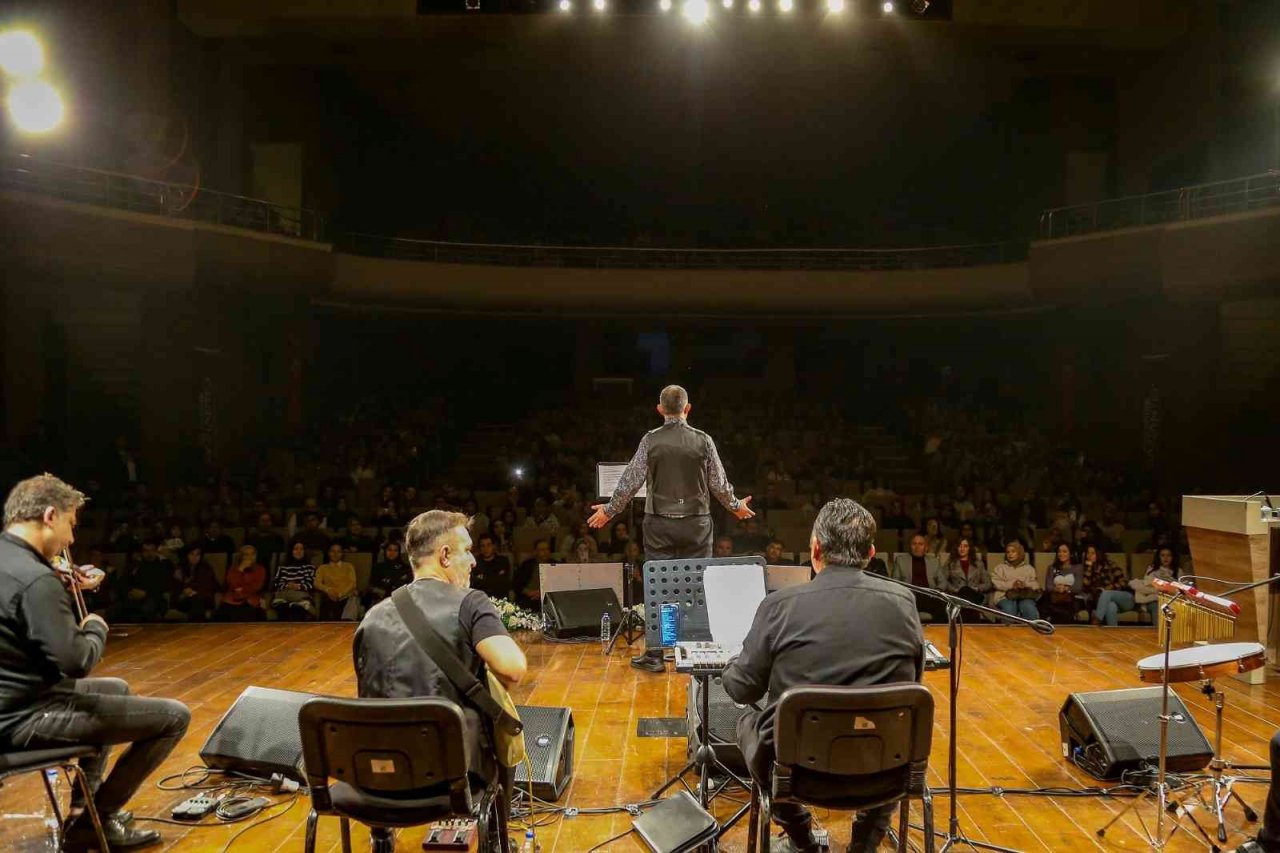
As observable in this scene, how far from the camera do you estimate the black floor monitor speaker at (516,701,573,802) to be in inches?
123

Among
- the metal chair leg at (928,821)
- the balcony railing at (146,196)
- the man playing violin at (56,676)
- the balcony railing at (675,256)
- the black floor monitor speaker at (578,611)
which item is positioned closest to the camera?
the metal chair leg at (928,821)

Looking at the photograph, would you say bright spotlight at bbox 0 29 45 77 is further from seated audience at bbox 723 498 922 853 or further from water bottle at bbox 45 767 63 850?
seated audience at bbox 723 498 922 853

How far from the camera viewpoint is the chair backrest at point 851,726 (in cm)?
209

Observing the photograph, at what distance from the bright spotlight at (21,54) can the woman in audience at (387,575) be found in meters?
6.82

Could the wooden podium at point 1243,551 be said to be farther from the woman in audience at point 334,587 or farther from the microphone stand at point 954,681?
the woman in audience at point 334,587

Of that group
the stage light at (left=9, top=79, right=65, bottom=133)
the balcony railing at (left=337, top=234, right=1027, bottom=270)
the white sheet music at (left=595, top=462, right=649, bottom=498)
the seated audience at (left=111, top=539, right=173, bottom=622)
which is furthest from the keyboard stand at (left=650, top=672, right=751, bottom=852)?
the stage light at (left=9, top=79, right=65, bottom=133)

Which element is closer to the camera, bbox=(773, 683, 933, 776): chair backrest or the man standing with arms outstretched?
bbox=(773, 683, 933, 776): chair backrest

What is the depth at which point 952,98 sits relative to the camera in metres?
12.8

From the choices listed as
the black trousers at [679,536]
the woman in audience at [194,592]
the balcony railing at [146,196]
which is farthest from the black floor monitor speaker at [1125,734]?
the balcony railing at [146,196]

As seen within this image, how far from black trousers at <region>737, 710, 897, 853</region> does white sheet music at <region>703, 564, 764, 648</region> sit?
37cm

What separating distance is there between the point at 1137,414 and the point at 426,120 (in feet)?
37.4

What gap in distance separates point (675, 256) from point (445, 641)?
11.1 metres

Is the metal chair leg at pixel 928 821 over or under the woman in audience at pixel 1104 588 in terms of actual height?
over

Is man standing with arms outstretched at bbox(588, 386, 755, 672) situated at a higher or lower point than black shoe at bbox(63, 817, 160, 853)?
higher
